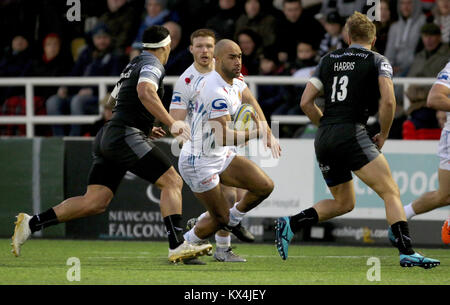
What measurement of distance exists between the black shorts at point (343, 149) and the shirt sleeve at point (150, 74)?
1.67 m

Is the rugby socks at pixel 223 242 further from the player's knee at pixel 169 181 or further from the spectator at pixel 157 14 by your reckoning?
the spectator at pixel 157 14

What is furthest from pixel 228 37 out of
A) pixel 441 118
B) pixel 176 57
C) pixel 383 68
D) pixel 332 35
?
pixel 383 68

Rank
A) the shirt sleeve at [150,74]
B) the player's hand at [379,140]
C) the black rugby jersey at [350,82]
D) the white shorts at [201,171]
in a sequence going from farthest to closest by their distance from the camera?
the white shorts at [201,171], the shirt sleeve at [150,74], the black rugby jersey at [350,82], the player's hand at [379,140]

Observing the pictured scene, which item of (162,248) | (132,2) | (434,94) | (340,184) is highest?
(132,2)

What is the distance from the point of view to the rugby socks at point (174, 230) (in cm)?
1099

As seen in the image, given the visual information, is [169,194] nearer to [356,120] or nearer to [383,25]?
[356,120]

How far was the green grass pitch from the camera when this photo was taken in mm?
9664

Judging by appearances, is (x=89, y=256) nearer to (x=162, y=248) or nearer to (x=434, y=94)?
(x=162, y=248)

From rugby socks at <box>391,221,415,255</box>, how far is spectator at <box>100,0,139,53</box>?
9038mm

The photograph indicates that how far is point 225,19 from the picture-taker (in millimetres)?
17453

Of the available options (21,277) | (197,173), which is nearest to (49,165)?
(197,173)

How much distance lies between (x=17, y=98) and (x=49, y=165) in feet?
6.46

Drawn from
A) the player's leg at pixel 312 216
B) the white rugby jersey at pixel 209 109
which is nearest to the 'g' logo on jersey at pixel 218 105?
the white rugby jersey at pixel 209 109

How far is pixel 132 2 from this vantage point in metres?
19.1
